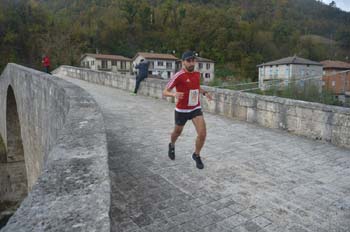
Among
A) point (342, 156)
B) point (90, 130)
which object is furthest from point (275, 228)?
point (342, 156)

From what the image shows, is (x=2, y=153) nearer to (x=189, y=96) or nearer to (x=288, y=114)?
(x=288, y=114)

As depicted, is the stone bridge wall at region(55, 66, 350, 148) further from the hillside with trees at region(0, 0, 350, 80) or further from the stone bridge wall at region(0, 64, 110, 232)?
the hillside with trees at region(0, 0, 350, 80)

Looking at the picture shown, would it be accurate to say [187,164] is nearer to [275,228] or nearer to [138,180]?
[138,180]

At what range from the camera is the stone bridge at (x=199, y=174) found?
189 centimetres

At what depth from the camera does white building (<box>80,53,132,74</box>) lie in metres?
46.2

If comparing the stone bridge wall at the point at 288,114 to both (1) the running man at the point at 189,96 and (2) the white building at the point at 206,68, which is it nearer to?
(1) the running man at the point at 189,96

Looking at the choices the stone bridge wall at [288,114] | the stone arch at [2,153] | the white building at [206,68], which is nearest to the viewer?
the stone bridge wall at [288,114]

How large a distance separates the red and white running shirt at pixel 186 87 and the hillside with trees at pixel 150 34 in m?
39.2

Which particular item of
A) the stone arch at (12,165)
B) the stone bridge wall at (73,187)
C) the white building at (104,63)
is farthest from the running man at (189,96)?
the white building at (104,63)

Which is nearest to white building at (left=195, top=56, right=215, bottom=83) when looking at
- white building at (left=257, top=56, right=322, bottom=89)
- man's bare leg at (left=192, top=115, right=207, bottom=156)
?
white building at (left=257, top=56, right=322, bottom=89)

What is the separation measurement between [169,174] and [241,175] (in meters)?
0.94

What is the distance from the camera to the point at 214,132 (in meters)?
6.30

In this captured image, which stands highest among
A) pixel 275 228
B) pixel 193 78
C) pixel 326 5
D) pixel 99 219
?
pixel 326 5

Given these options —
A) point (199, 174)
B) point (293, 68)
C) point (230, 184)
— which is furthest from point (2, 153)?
point (293, 68)
